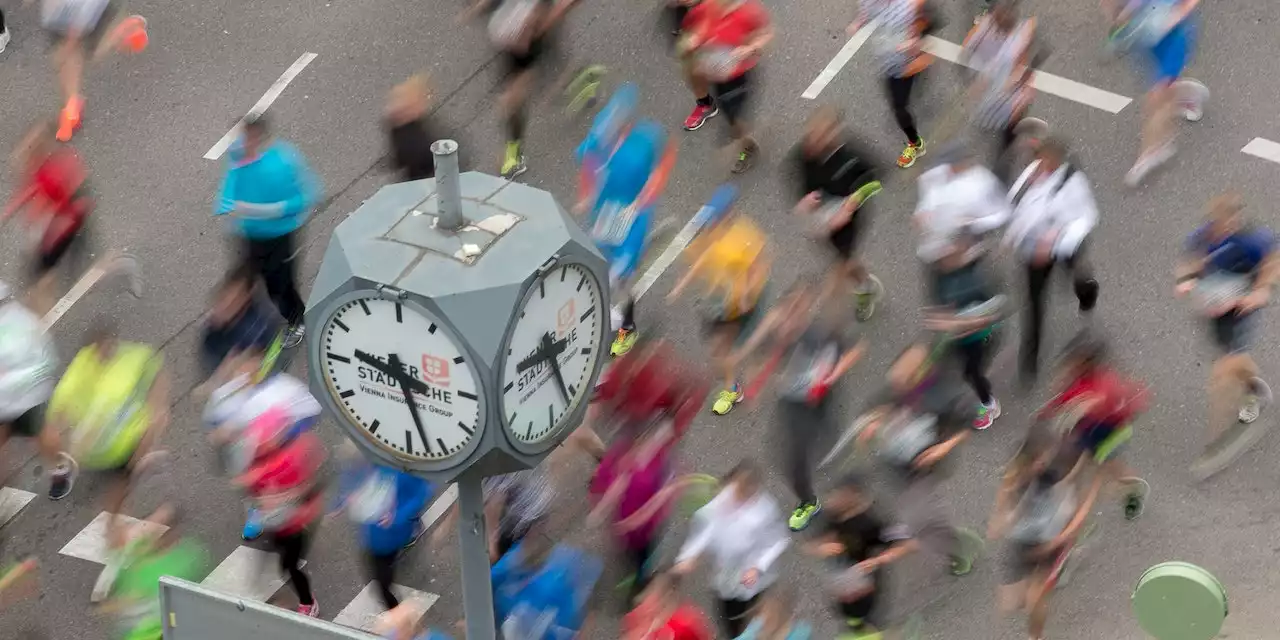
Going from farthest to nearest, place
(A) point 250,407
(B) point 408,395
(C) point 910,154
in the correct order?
1. (C) point 910,154
2. (A) point 250,407
3. (B) point 408,395

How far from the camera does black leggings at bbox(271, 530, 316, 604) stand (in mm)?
9586

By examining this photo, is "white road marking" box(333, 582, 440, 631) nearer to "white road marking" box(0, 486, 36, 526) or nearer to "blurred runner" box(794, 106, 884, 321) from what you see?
"white road marking" box(0, 486, 36, 526)

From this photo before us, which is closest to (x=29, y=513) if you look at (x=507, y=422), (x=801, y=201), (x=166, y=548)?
(x=166, y=548)

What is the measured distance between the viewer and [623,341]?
11547 millimetres

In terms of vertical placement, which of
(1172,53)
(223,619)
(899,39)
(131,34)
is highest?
(223,619)

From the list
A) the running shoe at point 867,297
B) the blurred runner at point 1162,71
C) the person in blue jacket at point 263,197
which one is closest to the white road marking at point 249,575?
the person in blue jacket at point 263,197

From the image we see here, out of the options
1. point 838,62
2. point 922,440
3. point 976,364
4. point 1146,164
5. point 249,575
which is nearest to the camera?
point 922,440

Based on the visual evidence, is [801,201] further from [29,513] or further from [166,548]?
[29,513]

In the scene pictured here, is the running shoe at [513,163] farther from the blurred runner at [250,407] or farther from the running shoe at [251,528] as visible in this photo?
the blurred runner at [250,407]

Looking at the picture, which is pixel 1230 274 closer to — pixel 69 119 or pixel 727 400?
pixel 727 400

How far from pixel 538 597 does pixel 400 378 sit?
3.87 m

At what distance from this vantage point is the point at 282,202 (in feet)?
→ 35.8

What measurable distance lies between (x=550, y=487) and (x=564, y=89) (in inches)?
201

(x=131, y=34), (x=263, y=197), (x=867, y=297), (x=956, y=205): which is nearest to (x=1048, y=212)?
(x=956, y=205)
